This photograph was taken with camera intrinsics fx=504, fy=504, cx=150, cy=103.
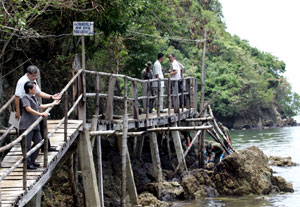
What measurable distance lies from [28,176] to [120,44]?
43.4ft

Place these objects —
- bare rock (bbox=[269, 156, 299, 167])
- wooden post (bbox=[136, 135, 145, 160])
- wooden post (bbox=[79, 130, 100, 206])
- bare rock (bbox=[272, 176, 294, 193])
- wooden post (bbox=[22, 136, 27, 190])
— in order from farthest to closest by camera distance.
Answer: bare rock (bbox=[269, 156, 299, 167]) < wooden post (bbox=[136, 135, 145, 160]) < bare rock (bbox=[272, 176, 294, 193]) < wooden post (bbox=[79, 130, 100, 206]) < wooden post (bbox=[22, 136, 27, 190])

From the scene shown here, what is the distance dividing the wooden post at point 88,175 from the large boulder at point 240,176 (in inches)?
259

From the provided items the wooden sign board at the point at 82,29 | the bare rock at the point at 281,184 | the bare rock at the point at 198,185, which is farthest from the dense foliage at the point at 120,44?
the bare rock at the point at 281,184

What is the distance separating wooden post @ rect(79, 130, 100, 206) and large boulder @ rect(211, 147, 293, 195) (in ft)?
21.6

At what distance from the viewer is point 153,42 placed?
22.2 m

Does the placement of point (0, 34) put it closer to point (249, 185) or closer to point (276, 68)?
point (249, 185)

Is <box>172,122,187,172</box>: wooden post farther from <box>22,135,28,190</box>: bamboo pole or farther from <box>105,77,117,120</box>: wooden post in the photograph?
<box>22,135,28,190</box>: bamboo pole

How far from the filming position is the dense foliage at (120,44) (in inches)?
418

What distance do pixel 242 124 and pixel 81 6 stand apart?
46311 mm

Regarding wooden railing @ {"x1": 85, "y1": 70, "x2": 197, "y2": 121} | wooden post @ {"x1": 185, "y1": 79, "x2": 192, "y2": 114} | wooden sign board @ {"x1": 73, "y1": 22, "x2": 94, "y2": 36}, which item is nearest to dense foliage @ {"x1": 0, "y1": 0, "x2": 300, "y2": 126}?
wooden sign board @ {"x1": 73, "y1": 22, "x2": 94, "y2": 36}

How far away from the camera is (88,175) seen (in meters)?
9.18

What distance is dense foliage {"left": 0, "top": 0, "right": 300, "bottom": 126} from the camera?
10.6m

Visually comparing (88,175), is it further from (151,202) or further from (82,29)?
(151,202)

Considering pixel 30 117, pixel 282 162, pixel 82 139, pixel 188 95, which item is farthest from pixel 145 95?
pixel 282 162
